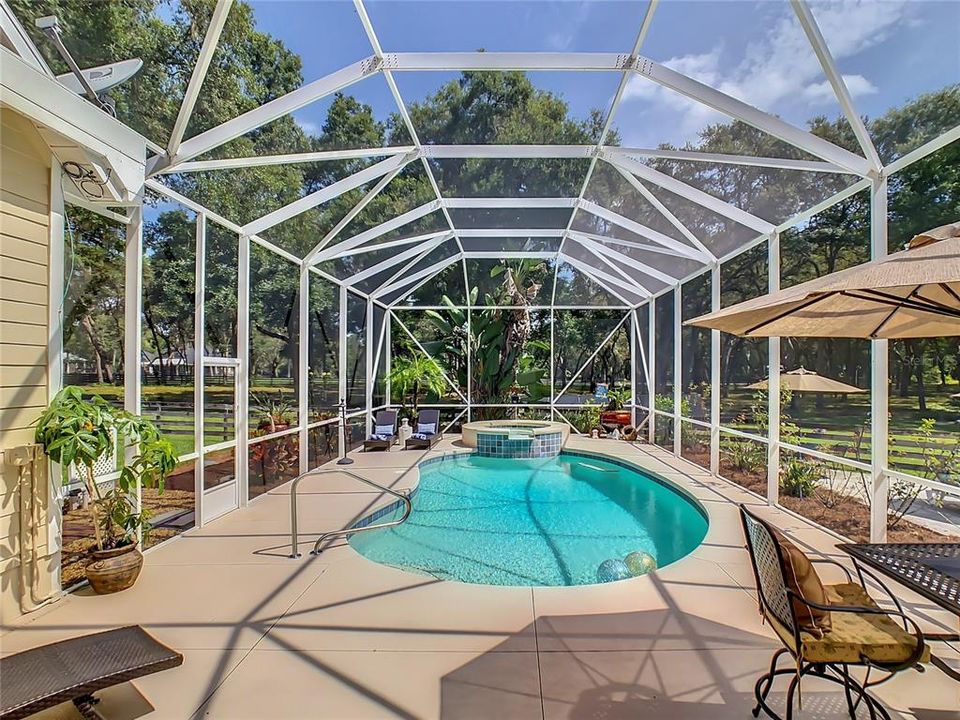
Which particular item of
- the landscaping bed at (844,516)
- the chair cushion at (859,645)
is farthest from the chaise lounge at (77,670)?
the landscaping bed at (844,516)

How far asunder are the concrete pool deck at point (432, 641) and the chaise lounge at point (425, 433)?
20.5 ft

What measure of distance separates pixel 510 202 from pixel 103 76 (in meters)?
5.93

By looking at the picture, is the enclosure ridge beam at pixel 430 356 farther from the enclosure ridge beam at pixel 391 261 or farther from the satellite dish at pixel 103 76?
the satellite dish at pixel 103 76

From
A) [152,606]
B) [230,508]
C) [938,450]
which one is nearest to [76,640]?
[152,606]

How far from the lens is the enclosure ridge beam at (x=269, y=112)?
186 inches

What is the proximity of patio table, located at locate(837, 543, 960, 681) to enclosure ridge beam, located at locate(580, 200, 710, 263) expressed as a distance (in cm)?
616

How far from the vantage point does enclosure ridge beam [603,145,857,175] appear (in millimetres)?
4906

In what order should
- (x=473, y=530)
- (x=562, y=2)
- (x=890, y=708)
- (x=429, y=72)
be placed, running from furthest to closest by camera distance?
(x=473, y=530) < (x=429, y=72) < (x=562, y=2) < (x=890, y=708)

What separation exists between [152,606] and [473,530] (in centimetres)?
383

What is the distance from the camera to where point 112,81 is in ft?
12.9

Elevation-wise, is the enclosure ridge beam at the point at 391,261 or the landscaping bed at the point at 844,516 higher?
the enclosure ridge beam at the point at 391,261

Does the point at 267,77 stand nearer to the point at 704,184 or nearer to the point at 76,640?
the point at 76,640

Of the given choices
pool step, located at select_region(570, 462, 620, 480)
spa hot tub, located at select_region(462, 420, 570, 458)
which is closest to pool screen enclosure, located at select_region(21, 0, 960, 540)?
pool step, located at select_region(570, 462, 620, 480)

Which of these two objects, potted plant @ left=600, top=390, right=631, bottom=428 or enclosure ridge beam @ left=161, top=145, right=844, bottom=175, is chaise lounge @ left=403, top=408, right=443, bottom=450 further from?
enclosure ridge beam @ left=161, top=145, right=844, bottom=175
